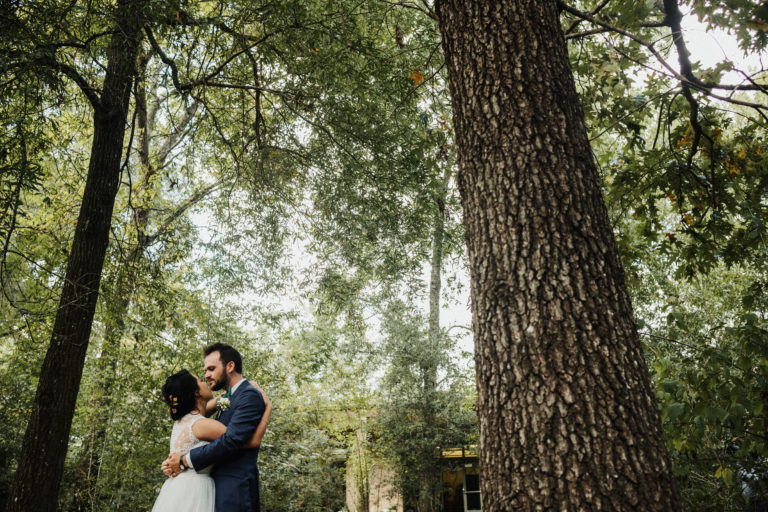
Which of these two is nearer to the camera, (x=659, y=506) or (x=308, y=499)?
(x=659, y=506)

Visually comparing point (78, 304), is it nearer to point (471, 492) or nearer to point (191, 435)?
point (191, 435)

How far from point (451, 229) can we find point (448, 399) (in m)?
7.08

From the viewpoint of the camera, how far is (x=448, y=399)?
1338 centimetres

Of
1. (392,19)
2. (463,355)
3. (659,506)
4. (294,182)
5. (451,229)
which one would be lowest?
(659,506)

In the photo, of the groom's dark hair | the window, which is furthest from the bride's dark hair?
the window

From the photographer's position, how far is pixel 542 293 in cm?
187

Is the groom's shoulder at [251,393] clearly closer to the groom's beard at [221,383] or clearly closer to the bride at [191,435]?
the bride at [191,435]

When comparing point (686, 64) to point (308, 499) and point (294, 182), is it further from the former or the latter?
point (308, 499)

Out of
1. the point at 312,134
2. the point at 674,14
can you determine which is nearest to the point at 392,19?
the point at 312,134

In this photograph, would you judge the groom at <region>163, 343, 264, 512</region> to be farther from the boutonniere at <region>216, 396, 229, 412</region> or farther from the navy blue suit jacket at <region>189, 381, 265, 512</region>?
the boutonniere at <region>216, 396, 229, 412</region>

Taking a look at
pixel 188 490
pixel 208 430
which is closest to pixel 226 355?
pixel 208 430

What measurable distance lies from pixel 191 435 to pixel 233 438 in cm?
46

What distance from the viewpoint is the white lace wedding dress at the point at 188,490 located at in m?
3.11

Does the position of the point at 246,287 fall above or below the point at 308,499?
above
